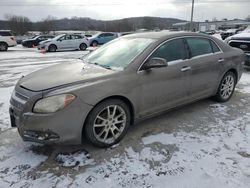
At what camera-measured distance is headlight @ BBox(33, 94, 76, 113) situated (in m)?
3.00

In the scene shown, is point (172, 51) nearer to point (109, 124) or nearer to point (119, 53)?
point (119, 53)

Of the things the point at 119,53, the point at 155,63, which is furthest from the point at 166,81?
the point at 119,53

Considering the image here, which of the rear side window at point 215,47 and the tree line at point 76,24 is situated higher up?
the tree line at point 76,24

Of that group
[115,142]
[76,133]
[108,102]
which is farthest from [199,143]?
[76,133]

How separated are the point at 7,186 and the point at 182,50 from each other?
129 inches

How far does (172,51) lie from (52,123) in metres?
2.29

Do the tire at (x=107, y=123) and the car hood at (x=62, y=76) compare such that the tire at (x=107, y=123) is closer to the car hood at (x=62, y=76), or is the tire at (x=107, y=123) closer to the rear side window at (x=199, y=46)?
the car hood at (x=62, y=76)

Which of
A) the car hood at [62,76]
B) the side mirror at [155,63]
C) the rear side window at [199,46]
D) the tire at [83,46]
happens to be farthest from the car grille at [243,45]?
the tire at [83,46]

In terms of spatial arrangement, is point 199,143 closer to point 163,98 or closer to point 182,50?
point 163,98

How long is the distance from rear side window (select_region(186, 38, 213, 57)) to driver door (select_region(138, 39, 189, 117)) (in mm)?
216

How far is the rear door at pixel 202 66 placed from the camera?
446 cm

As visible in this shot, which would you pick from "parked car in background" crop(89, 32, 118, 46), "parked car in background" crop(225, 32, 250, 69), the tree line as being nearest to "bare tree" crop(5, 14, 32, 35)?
the tree line

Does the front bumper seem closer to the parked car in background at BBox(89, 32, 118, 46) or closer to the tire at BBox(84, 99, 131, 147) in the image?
the tire at BBox(84, 99, 131, 147)

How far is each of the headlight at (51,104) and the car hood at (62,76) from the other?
0.62 ft
